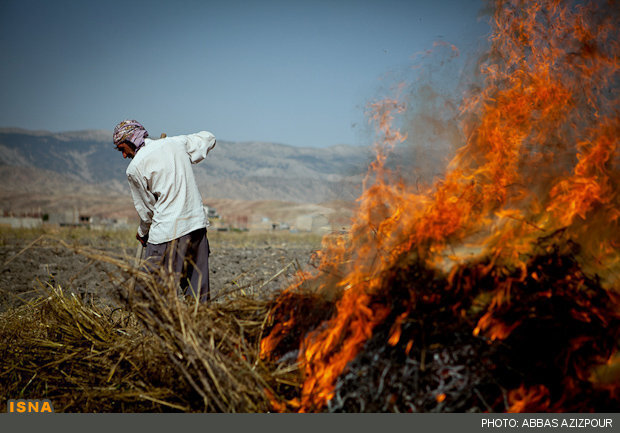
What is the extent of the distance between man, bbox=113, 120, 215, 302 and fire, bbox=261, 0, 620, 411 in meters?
1.29

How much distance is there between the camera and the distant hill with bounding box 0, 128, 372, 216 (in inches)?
3312

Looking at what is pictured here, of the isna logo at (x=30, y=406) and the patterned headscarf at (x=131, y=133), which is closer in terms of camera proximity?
the isna logo at (x=30, y=406)

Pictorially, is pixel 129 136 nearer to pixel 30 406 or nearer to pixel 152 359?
pixel 152 359

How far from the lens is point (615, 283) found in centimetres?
297

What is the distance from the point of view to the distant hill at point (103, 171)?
3312 inches

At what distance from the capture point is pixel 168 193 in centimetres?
425

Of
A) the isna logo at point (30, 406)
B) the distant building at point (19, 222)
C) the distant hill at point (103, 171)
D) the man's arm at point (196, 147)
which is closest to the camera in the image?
the isna logo at point (30, 406)

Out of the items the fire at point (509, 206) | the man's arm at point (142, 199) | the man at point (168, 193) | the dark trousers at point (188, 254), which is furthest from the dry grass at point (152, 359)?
the man's arm at point (142, 199)

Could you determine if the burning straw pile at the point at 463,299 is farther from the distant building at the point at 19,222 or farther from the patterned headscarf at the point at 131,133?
the distant building at the point at 19,222

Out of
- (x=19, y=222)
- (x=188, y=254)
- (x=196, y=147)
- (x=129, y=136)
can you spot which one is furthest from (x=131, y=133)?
(x=19, y=222)

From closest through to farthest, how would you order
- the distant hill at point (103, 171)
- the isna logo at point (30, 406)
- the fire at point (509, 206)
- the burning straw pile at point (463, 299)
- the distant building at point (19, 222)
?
the burning straw pile at point (463, 299) < the fire at point (509, 206) < the isna logo at point (30, 406) < the distant building at point (19, 222) < the distant hill at point (103, 171)

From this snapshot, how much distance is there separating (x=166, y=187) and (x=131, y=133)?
628 millimetres

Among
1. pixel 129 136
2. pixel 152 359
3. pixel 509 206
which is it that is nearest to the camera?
pixel 509 206

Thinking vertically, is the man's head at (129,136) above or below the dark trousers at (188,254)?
above
